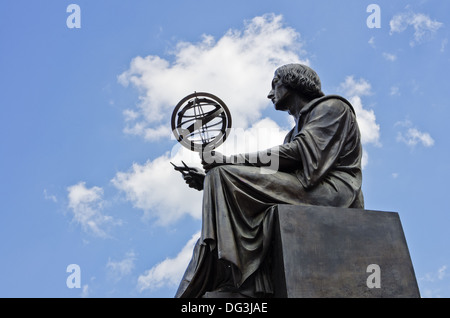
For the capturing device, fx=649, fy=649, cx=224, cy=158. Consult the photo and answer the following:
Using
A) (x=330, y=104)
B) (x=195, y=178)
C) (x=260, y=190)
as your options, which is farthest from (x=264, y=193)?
(x=330, y=104)

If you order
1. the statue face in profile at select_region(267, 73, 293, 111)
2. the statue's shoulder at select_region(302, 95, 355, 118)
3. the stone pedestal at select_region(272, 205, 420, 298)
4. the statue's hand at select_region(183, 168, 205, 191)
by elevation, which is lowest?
the stone pedestal at select_region(272, 205, 420, 298)

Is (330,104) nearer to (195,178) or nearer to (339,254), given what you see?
(195,178)

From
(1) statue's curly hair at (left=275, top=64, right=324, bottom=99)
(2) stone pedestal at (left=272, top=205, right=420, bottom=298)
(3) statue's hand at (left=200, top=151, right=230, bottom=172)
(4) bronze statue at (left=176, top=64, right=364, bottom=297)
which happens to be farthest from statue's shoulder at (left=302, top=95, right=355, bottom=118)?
(2) stone pedestal at (left=272, top=205, right=420, bottom=298)

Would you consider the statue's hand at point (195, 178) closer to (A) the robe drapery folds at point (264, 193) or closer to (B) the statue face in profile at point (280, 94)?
(A) the robe drapery folds at point (264, 193)

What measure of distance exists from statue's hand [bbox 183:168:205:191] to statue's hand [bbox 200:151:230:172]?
0.93 feet

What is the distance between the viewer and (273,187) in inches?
338

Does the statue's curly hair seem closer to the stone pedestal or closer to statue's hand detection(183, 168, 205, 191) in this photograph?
statue's hand detection(183, 168, 205, 191)

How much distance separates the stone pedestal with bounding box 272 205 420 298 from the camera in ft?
24.9

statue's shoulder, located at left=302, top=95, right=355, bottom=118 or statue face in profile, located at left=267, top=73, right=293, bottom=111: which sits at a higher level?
statue face in profile, located at left=267, top=73, right=293, bottom=111

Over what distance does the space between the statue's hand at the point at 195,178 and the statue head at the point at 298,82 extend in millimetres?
2036

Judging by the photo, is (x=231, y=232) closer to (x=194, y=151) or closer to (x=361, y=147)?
(x=194, y=151)

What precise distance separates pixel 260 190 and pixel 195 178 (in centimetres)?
112
